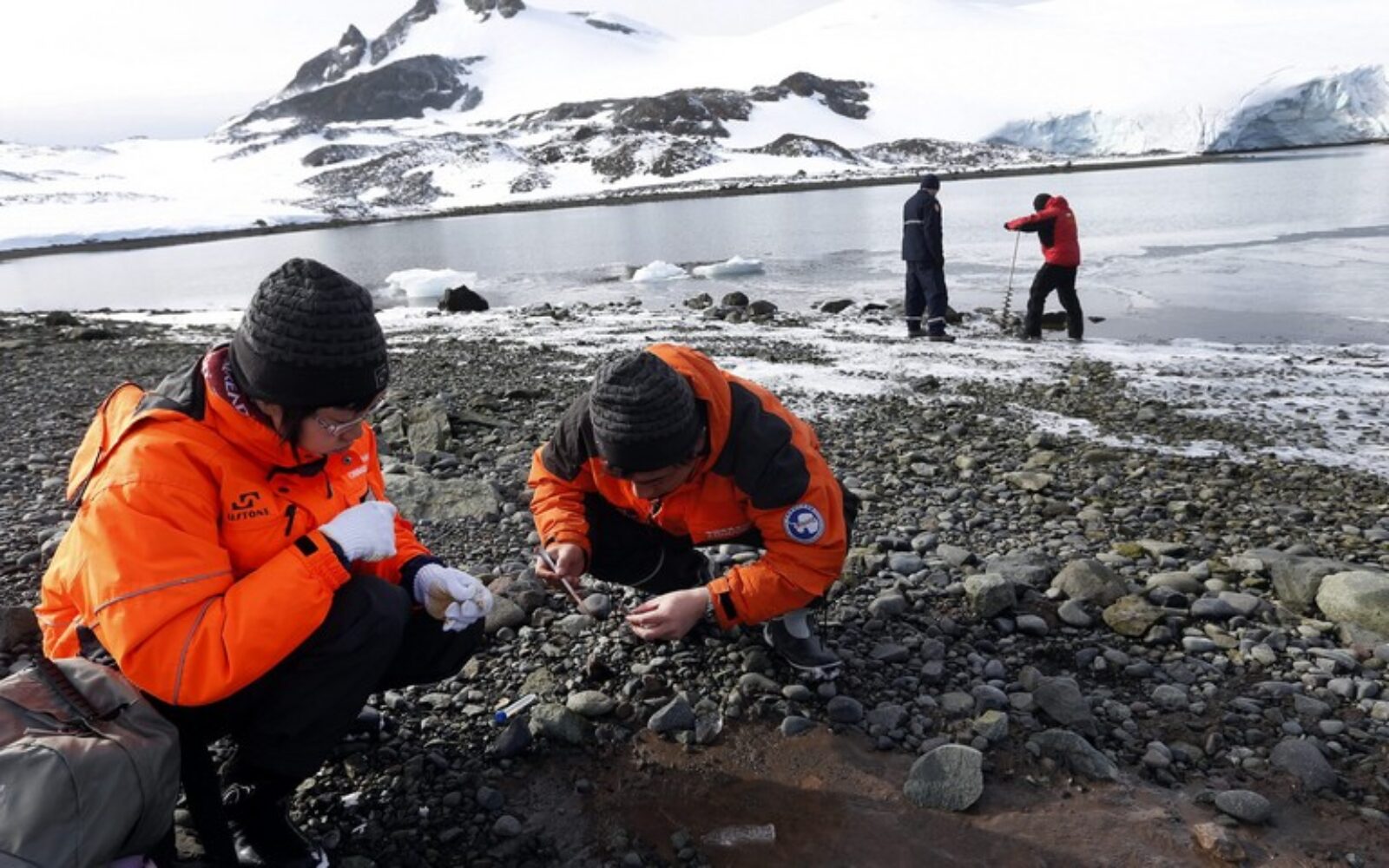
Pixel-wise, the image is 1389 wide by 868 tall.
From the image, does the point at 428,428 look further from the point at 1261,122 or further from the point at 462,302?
the point at 1261,122

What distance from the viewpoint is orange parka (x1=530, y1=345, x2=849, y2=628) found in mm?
2537

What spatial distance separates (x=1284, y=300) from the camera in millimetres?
11820

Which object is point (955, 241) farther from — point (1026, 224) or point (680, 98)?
point (680, 98)

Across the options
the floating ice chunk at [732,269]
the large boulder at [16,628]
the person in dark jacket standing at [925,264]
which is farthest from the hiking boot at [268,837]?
the floating ice chunk at [732,269]

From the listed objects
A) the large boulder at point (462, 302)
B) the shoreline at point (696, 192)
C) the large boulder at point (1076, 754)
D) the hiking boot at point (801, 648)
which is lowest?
the large boulder at point (1076, 754)

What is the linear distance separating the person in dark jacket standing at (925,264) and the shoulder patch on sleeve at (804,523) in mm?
8222

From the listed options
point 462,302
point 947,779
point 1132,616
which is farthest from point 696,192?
point 947,779

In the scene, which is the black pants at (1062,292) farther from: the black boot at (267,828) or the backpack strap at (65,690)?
the backpack strap at (65,690)

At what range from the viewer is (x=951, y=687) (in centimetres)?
291

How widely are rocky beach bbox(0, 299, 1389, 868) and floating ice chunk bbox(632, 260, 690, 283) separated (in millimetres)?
13549

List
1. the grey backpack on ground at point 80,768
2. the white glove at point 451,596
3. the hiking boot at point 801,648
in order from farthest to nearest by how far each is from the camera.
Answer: the hiking boot at point 801,648, the white glove at point 451,596, the grey backpack on ground at point 80,768

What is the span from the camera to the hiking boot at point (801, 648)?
9.54 feet

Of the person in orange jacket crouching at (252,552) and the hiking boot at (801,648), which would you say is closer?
the person in orange jacket crouching at (252,552)

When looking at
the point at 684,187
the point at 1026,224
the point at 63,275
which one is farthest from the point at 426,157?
the point at 1026,224
